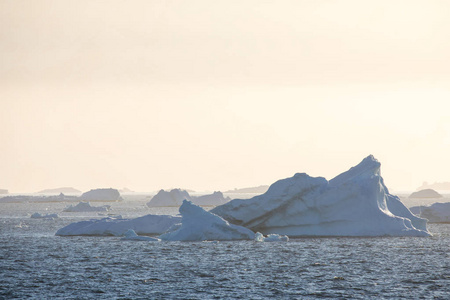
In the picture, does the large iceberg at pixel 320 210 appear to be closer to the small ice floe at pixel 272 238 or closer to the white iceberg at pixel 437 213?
the small ice floe at pixel 272 238

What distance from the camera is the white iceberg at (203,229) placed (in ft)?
191

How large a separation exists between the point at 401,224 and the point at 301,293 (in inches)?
1169

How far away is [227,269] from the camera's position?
42.8m

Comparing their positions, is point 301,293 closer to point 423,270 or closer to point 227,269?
point 227,269

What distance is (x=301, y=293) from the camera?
34.7 m

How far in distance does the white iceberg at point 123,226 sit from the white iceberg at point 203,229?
5.54 meters

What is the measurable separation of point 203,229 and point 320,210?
34.3 ft

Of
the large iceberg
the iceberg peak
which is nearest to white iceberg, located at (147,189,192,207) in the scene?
the iceberg peak

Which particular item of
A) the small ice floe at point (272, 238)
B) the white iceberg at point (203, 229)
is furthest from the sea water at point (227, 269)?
the white iceberg at point (203, 229)

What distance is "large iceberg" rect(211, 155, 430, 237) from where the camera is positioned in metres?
60.1

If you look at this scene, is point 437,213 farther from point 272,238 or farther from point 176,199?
point 176,199

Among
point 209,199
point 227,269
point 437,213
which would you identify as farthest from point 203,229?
point 209,199

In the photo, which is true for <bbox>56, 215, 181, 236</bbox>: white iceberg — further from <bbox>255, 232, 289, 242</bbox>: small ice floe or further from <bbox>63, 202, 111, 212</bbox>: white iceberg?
<bbox>63, 202, 111, 212</bbox>: white iceberg

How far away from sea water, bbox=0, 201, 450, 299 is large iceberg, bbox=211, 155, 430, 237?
1.13 m
